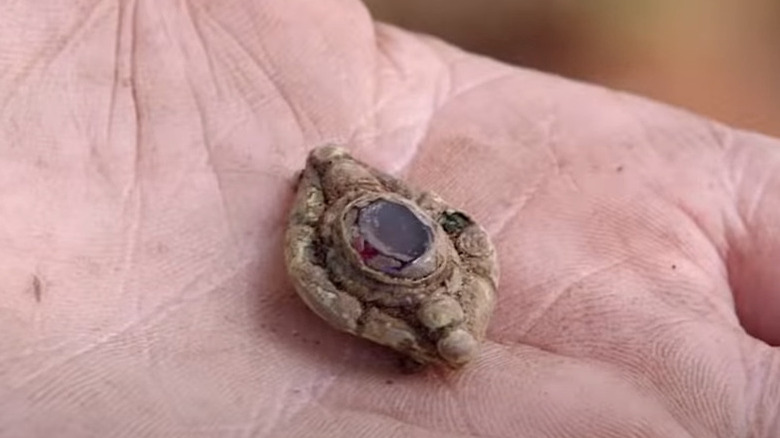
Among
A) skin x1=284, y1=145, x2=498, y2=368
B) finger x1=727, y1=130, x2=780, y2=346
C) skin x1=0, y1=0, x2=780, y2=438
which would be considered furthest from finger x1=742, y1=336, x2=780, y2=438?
skin x1=284, y1=145, x2=498, y2=368

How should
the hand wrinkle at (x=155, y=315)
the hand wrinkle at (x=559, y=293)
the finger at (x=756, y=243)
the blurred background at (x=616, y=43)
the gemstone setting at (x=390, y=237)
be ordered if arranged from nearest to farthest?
the hand wrinkle at (x=155, y=315) → the gemstone setting at (x=390, y=237) → the hand wrinkle at (x=559, y=293) → the finger at (x=756, y=243) → the blurred background at (x=616, y=43)

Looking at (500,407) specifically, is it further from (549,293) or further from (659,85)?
(659,85)

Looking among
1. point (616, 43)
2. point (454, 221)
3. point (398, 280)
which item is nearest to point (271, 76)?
point (454, 221)

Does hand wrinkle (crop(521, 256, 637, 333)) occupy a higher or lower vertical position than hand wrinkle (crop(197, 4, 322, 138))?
lower

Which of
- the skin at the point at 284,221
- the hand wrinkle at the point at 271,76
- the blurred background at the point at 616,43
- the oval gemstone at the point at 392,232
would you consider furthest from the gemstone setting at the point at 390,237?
the blurred background at the point at 616,43

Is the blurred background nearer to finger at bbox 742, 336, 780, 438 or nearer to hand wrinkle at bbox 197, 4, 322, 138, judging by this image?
hand wrinkle at bbox 197, 4, 322, 138

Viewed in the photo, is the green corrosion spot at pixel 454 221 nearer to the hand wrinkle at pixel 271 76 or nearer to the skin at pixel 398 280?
the skin at pixel 398 280

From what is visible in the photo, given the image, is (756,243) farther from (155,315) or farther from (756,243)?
(155,315)

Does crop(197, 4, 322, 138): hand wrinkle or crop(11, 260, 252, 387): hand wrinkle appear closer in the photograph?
crop(11, 260, 252, 387): hand wrinkle
